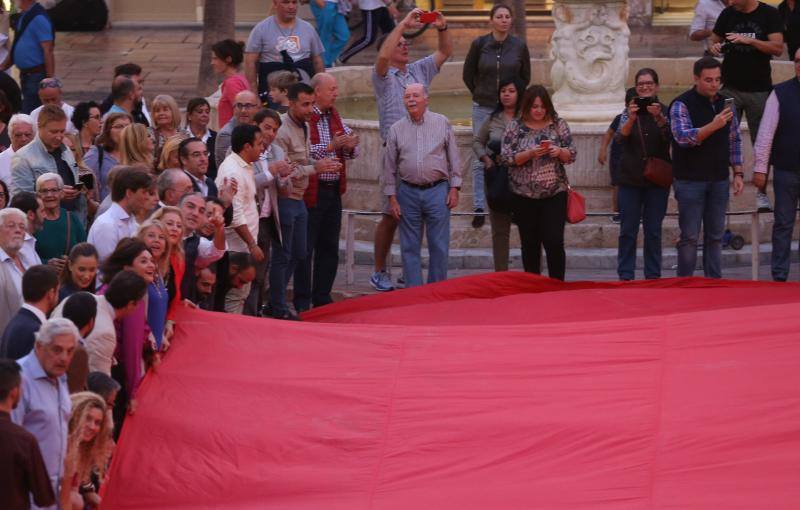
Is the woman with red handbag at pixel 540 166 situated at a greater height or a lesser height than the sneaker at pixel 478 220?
greater

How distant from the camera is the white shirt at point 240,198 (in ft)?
36.9

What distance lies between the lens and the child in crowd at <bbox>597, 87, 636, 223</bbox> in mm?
13227

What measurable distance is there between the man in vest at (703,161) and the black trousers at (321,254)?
2.36 metres

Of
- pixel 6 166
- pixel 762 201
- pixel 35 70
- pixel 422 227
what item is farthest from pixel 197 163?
pixel 35 70

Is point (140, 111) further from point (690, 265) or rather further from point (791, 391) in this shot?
point (791, 391)

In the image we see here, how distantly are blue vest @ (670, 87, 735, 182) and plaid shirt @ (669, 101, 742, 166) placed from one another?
43mm

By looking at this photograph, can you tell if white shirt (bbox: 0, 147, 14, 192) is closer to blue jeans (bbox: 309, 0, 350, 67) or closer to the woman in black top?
the woman in black top

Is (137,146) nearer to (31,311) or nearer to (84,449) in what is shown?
(31,311)

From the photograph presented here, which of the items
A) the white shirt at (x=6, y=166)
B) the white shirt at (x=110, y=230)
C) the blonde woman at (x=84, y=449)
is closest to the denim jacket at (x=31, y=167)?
the white shirt at (x=6, y=166)

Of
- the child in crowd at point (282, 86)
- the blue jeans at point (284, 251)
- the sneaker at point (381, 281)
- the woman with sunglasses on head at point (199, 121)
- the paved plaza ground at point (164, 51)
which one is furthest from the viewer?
the paved plaza ground at point (164, 51)

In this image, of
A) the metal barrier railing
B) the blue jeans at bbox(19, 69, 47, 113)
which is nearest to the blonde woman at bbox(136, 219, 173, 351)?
the metal barrier railing

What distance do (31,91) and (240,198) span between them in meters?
6.08

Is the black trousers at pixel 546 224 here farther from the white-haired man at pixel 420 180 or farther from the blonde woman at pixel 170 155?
the blonde woman at pixel 170 155

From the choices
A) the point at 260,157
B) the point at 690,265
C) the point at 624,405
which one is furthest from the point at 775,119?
the point at 624,405
